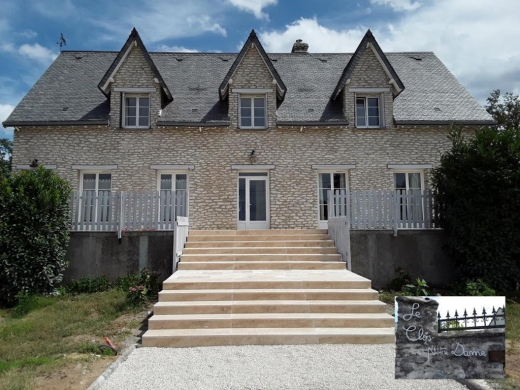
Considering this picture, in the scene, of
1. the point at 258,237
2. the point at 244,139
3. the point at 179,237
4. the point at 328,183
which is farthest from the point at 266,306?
the point at 244,139

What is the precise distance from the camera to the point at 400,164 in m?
14.4

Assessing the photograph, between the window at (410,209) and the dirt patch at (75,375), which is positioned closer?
the dirt patch at (75,375)

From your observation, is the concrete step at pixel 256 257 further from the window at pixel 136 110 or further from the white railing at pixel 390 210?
the window at pixel 136 110

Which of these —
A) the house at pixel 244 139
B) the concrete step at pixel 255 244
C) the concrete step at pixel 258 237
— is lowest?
the concrete step at pixel 255 244

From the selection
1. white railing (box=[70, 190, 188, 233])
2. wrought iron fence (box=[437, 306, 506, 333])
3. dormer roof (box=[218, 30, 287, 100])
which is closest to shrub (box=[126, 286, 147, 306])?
white railing (box=[70, 190, 188, 233])

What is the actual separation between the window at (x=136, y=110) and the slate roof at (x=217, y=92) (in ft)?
2.36

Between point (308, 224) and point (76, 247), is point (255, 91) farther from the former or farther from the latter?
point (76, 247)

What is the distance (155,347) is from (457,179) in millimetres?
8084

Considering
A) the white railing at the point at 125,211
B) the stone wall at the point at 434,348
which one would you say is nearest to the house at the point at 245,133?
the white railing at the point at 125,211

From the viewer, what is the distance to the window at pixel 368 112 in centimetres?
1486

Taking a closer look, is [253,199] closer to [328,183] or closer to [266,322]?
[328,183]

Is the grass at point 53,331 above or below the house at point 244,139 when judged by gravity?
below

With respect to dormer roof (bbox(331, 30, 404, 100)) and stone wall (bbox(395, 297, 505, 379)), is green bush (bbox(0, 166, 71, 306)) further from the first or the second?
dormer roof (bbox(331, 30, 404, 100))

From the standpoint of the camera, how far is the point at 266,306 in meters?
6.84
